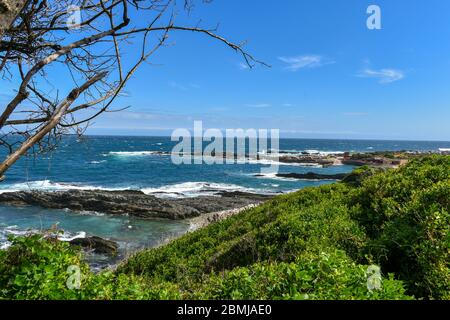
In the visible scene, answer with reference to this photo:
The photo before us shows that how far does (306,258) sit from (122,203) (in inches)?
1220

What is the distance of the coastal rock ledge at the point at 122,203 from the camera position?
3366 cm

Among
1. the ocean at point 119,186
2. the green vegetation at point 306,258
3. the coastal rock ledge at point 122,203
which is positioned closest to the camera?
the green vegetation at point 306,258

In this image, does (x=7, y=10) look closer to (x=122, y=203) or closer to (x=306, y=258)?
(x=306, y=258)

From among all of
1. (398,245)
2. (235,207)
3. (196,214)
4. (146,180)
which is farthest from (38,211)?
(398,245)

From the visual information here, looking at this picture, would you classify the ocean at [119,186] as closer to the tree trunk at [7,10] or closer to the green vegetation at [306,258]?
the green vegetation at [306,258]

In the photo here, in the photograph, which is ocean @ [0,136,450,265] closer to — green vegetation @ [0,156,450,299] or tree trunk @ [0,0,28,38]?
green vegetation @ [0,156,450,299]

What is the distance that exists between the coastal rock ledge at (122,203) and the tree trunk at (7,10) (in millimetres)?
30578

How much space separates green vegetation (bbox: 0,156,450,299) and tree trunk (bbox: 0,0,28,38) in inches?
113

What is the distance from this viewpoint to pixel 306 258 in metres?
6.36

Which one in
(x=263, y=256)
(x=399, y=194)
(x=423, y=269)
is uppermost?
(x=399, y=194)

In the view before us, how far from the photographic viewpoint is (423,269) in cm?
619

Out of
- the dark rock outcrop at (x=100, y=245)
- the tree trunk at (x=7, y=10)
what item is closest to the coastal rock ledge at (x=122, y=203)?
the dark rock outcrop at (x=100, y=245)
